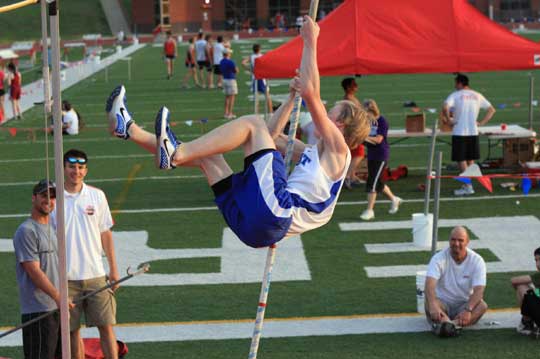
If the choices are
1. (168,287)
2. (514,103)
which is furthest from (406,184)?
(514,103)

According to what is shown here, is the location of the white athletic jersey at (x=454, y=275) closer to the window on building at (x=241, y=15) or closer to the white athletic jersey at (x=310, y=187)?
the white athletic jersey at (x=310, y=187)

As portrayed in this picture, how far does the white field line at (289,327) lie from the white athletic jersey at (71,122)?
1352 centimetres

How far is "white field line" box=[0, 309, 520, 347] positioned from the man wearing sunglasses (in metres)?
1.32

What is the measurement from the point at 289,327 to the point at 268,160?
3.76 m

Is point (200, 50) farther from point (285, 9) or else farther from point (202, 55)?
point (285, 9)

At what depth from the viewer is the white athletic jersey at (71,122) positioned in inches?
892

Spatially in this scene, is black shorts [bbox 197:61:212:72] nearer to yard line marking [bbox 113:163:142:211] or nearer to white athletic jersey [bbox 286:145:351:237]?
yard line marking [bbox 113:163:142:211]

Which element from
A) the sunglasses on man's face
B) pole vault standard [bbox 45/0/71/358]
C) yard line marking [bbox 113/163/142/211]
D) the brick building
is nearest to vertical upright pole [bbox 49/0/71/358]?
pole vault standard [bbox 45/0/71/358]

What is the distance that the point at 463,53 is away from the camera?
47.8ft

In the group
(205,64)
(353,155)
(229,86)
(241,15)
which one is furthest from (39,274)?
(241,15)

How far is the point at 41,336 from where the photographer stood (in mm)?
7562

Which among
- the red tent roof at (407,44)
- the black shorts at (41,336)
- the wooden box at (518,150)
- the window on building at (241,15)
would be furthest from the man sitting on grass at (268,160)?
the window on building at (241,15)

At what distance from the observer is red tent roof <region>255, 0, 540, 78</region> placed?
14.5 metres

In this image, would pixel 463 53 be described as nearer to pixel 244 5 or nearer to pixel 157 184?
pixel 157 184
